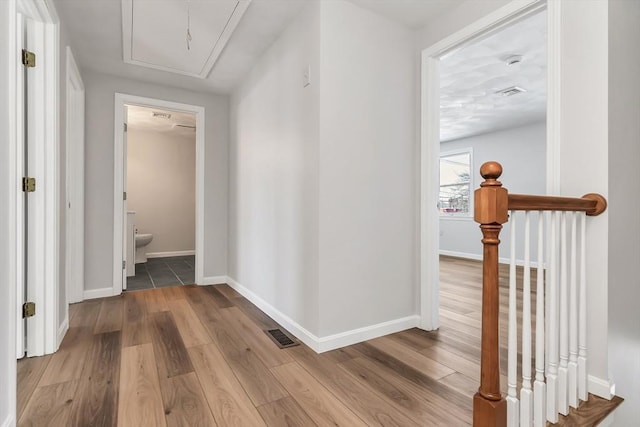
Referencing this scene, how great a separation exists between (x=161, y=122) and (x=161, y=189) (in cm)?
138

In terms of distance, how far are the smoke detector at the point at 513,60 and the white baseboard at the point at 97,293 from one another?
451cm

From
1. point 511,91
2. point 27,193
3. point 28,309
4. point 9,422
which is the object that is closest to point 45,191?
point 27,193

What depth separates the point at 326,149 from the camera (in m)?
2.13

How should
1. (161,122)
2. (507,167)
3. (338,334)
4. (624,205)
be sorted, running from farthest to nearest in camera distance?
(507,167), (161,122), (338,334), (624,205)

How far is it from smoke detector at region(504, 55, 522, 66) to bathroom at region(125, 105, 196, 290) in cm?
433

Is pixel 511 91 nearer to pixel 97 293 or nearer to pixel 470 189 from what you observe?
pixel 470 189

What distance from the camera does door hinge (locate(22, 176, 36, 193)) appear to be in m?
1.88

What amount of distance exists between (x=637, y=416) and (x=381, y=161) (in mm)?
1969

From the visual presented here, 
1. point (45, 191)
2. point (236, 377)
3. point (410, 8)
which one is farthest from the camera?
point (410, 8)

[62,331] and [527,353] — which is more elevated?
[527,353]

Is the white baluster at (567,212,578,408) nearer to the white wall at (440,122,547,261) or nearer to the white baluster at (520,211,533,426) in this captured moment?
the white baluster at (520,211,533,426)

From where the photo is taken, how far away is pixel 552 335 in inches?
55.6

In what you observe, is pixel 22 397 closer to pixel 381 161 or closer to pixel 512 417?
pixel 512 417

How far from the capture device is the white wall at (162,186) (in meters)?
5.90
